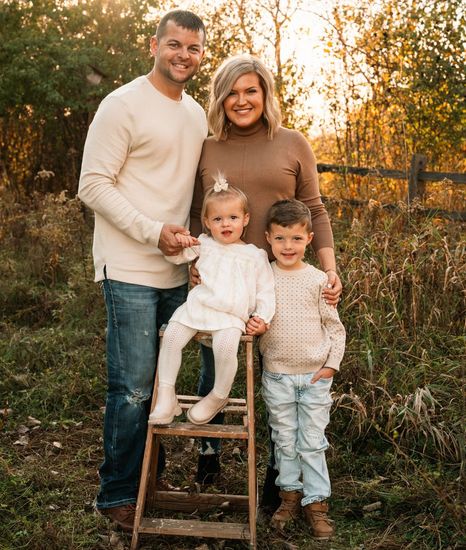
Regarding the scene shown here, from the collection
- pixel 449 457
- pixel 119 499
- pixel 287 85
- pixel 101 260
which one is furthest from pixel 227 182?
pixel 287 85

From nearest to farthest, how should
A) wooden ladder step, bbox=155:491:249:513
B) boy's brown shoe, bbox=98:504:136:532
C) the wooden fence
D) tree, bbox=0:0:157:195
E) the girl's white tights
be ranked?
the girl's white tights, boy's brown shoe, bbox=98:504:136:532, wooden ladder step, bbox=155:491:249:513, the wooden fence, tree, bbox=0:0:157:195

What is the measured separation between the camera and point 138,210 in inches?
126

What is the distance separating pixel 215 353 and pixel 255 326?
0.68 feet

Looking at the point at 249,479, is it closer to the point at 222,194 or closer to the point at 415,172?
the point at 222,194

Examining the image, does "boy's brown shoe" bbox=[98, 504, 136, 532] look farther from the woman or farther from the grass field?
the woman

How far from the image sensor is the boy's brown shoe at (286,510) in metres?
3.41

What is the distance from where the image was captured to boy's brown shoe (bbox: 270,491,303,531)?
11.2 ft

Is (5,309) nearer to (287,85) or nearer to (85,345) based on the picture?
(85,345)

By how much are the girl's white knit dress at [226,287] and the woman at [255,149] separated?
0.18 m

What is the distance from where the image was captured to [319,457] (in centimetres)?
334

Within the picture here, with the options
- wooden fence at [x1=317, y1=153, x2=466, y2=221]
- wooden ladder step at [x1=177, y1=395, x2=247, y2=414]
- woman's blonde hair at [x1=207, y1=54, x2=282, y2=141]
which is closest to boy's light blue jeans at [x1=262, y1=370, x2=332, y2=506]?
wooden ladder step at [x1=177, y1=395, x2=247, y2=414]

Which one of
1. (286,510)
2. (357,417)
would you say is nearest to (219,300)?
(286,510)

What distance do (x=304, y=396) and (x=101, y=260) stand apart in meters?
1.11

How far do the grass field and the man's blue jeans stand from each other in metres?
0.23
